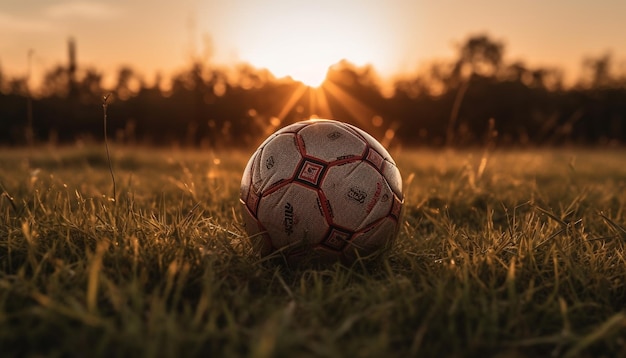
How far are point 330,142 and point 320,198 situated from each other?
1.09 feet

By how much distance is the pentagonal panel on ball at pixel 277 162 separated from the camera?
2.76 m

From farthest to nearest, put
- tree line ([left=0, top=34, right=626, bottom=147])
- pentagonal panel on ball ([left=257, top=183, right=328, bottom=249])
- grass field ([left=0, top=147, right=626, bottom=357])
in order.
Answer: tree line ([left=0, top=34, right=626, bottom=147]) < pentagonal panel on ball ([left=257, top=183, right=328, bottom=249]) < grass field ([left=0, top=147, right=626, bottom=357])

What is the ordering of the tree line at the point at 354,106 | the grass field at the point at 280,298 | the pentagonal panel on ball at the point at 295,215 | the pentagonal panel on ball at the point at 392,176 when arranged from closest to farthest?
1. the grass field at the point at 280,298
2. the pentagonal panel on ball at the point at 295,215
3. the pentagonal panel on ball at the point at 392,176
4. the tree line at the point at 354,106

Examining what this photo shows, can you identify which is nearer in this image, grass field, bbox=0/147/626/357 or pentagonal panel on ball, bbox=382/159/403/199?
grass field, bbox=0/147/626/357

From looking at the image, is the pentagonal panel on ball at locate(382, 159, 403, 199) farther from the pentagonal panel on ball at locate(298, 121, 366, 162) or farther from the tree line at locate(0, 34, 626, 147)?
the tree line at locate(0, 34, 626, 147)

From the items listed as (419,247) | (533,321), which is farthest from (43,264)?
(533,321)

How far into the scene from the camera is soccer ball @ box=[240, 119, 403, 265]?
271 centimetres

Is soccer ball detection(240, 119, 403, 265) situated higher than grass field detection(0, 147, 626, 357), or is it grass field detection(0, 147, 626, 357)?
soccer ball detection(240, 119, 403, 265)

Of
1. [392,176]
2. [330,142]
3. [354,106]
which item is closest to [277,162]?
[330,142]

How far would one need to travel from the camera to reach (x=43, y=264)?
2.54 meters

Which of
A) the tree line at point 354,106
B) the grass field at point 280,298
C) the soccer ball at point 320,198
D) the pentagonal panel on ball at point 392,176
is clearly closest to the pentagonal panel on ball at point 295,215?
the soccer ball at point 320,198

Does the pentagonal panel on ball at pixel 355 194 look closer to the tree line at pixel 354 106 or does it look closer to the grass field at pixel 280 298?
the grass field at pixel 280 298

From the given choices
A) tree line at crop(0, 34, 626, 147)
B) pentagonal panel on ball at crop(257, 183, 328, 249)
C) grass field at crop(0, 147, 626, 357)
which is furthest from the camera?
tree line at crop(0, 34, 626, 147)

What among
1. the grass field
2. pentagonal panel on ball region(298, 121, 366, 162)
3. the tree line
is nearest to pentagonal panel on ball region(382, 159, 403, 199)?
pentagonal panel on ball region(298, 121, 366, 162)
